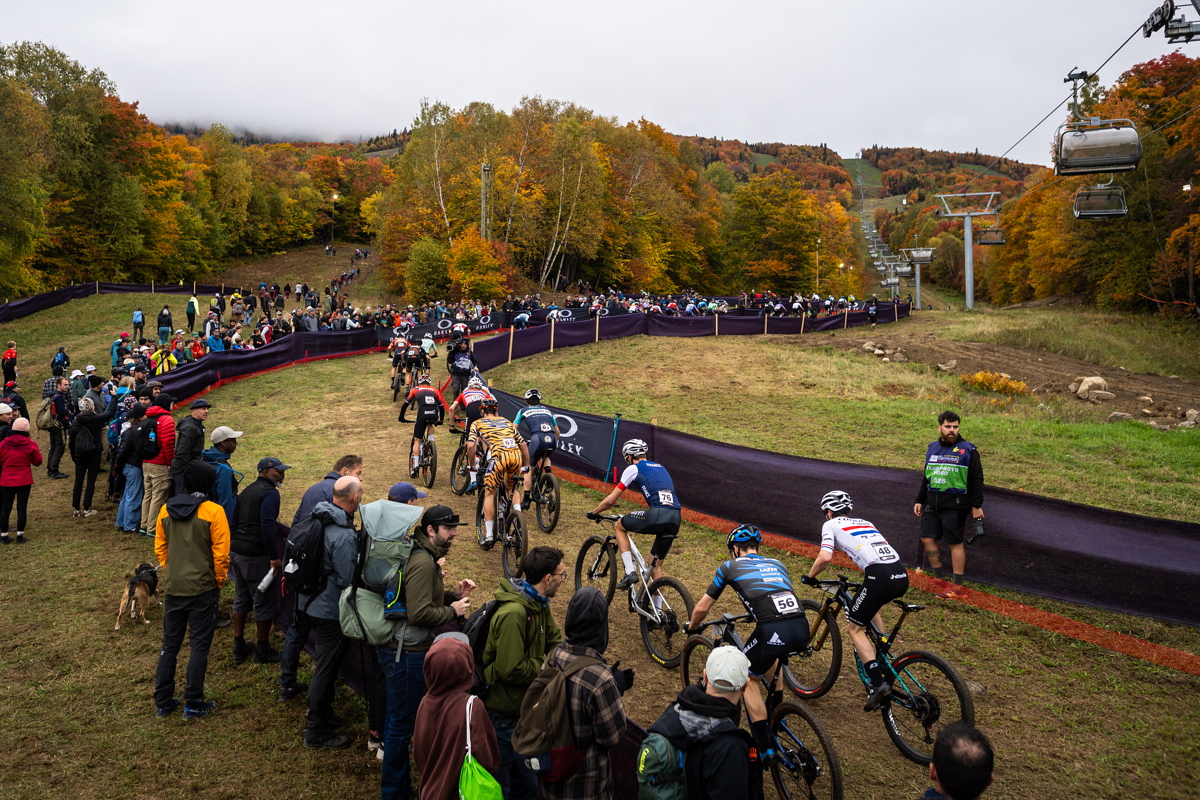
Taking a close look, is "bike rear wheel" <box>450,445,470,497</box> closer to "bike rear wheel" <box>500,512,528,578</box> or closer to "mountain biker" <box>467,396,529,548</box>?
"mountain biker" <box>467,396,529,548</box>

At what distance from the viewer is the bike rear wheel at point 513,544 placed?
29.0 ft

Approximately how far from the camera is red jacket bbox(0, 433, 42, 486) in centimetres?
1018

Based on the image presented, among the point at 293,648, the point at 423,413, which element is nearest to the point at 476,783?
the point at 293,648

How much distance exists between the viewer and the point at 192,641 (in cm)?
602

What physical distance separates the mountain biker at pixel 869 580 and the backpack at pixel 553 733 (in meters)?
2.96

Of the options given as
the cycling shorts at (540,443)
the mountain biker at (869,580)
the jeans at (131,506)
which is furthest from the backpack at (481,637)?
the jeans at (131,506)

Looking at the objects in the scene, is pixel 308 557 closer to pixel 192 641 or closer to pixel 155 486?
pixel 192 641

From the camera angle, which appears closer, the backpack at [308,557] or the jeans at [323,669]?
the backpack at [308,557]

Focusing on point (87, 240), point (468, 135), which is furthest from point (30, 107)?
point (468, 135)

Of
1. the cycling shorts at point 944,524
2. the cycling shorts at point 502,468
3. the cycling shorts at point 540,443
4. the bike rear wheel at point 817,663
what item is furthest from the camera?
the cycling shorts at point 540,443

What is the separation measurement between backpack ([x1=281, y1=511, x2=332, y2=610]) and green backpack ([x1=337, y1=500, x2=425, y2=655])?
1.37ft

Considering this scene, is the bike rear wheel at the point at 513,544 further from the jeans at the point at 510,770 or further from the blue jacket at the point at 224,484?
the jeans at the point at 510,770

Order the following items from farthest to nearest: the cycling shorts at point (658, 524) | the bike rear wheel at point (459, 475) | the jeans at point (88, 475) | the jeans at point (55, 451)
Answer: the jeans at point (55, 451) → the bike rear wheel at point (459, 475) → the jeans at point (88, 475) → the cycling shorts at point (658, 524)

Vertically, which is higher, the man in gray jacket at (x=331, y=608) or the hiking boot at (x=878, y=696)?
the man in gray jacket at (x=331, y=608)
